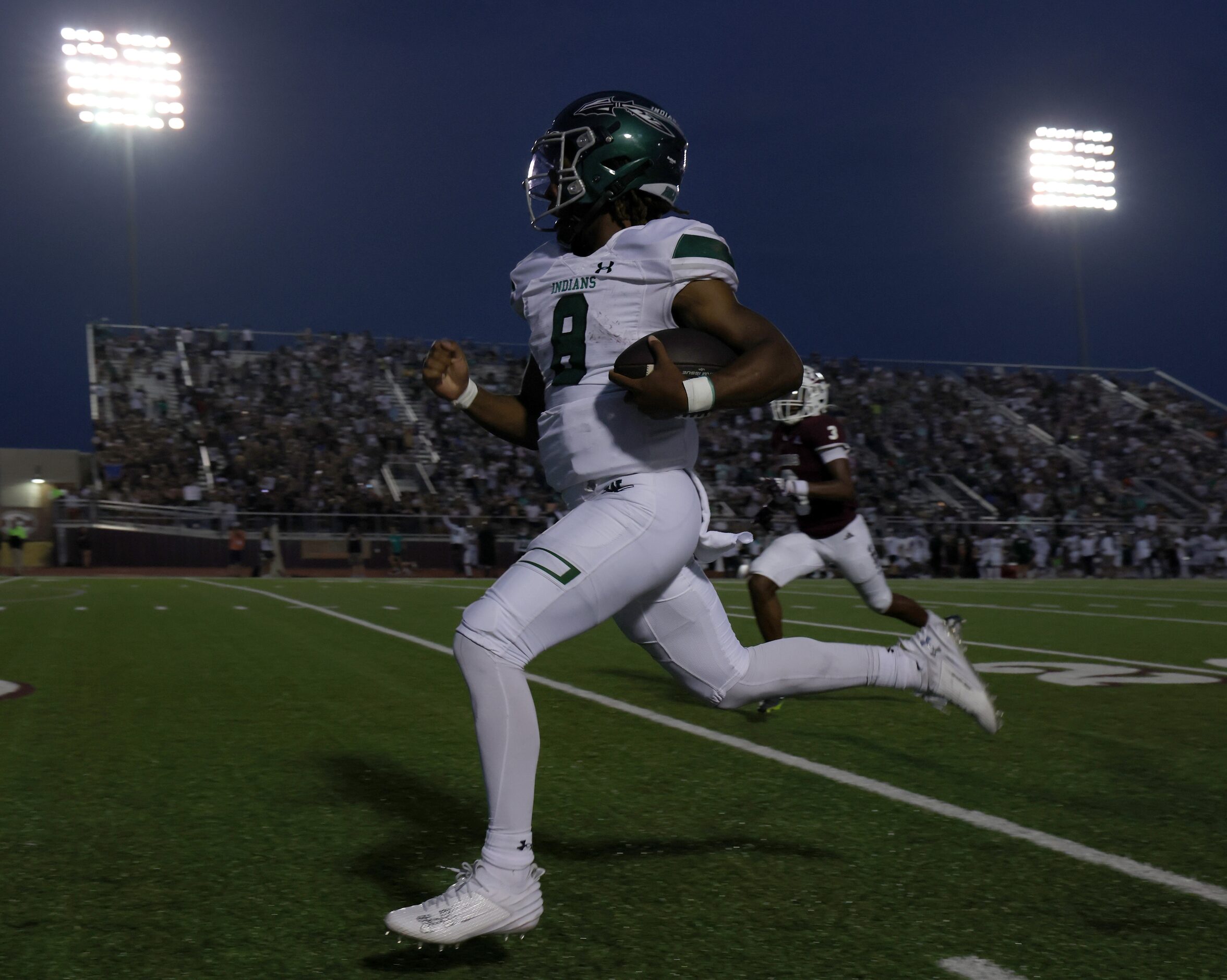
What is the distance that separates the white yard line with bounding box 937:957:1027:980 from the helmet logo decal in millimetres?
2040

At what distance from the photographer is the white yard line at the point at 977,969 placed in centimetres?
224

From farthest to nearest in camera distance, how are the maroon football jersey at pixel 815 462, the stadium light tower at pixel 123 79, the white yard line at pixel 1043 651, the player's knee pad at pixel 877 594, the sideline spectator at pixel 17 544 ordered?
the stadium light tower at pixel 123 79, the sideline spectator at pixel 17 544, the white yard line at pixel 1043 651, the maroon football jersey at pixel 815 462, the player's knee pad at pixel 877 594

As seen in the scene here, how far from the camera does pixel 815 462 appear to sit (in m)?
6.36

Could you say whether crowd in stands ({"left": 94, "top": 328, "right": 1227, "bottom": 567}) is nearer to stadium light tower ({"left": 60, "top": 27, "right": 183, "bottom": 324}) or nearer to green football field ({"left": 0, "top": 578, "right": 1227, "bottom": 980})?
stadium light tower ({"left": 60, "top": 27, "right": 183, "bottom": 324})

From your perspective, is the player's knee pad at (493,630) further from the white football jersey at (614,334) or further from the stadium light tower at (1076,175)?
the stadium light tower at (1076,175)

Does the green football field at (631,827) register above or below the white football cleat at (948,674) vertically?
below

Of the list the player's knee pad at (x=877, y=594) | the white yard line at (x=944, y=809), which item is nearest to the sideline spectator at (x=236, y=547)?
the white yard line at (x=944, y=809)

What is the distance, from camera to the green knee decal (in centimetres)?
252

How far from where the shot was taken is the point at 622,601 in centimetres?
262

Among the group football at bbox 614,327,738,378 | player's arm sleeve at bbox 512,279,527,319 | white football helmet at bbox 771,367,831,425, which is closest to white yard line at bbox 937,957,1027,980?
football at bbox 614,327,738,378

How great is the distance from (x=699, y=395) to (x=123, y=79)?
39.9 meters

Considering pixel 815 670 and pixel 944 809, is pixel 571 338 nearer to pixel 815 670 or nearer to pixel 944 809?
pixel 815 670

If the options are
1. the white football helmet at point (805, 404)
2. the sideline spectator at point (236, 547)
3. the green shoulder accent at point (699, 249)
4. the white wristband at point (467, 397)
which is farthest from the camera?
the sideline spectator at point (236, 547)

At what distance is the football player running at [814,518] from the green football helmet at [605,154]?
3244 millimetres
